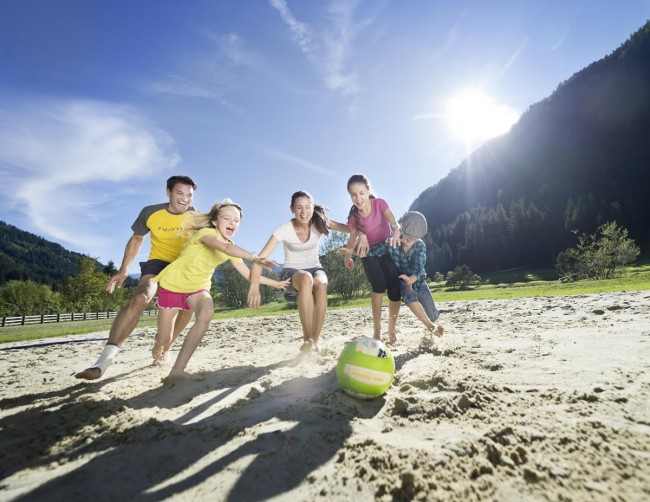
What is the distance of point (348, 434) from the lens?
2.29 meters

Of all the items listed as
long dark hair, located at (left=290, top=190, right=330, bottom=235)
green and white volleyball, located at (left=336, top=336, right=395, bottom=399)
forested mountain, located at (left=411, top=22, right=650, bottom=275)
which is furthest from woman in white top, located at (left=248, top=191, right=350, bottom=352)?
forested mountain, located at (left=411, top=22, right=650, bottom=275)

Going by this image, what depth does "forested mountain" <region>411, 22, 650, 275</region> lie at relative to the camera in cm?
10288

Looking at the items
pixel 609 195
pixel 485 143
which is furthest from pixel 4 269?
pixel 485 143

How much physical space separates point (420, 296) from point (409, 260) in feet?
2.02

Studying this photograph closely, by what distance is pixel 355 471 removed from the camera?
184 cm

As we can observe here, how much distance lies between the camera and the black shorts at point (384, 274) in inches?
220

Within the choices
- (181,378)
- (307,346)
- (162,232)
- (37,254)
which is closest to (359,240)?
(307,346)

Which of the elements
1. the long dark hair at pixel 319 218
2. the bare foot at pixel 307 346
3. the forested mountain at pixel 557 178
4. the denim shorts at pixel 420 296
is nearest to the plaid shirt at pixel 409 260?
the denim shorts at pixel 420 296

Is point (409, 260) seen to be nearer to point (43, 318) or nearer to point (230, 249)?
point (230, 249)

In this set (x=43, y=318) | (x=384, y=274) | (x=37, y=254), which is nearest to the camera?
(x=384, y=274)

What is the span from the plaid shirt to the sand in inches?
64.4

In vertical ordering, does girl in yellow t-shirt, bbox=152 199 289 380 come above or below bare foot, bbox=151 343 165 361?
above

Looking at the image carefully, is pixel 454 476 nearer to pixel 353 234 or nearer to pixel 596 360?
pixel 596 360

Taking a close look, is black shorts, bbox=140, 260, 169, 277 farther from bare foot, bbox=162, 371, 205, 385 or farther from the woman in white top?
bare foot, bbox=162, 371, 205, 385
